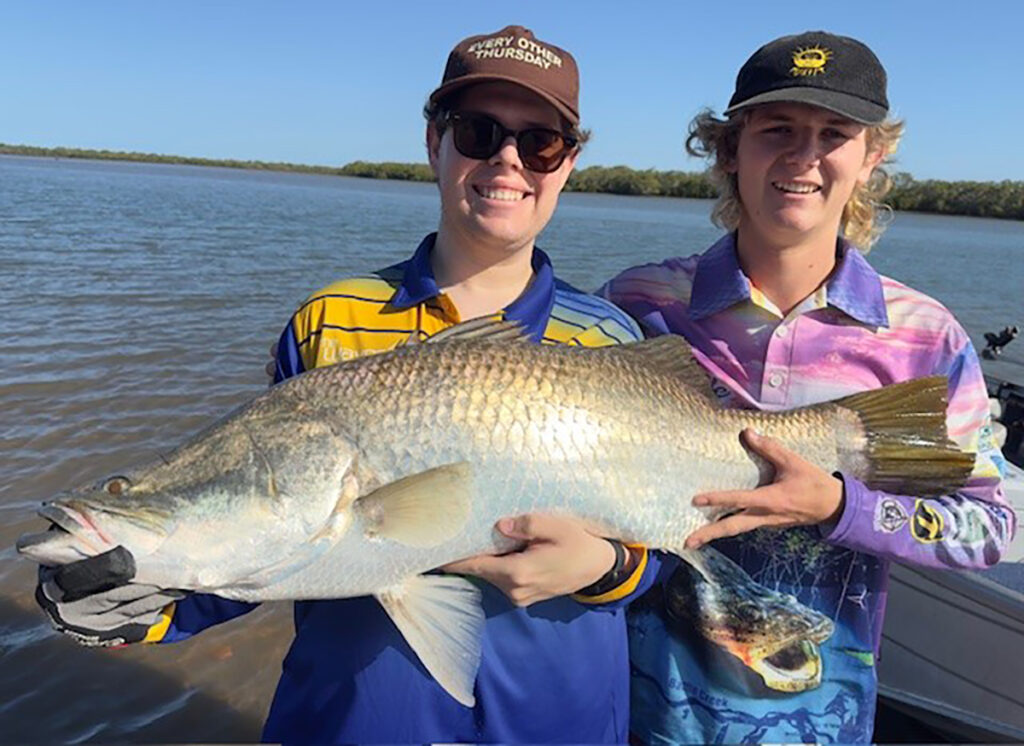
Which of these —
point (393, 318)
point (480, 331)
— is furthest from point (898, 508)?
point (393, 318)

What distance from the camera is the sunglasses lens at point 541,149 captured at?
92.7 inches

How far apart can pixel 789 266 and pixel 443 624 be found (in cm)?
178

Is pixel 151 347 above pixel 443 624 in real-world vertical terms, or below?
below

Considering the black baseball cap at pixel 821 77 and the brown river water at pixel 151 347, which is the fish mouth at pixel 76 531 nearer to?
the black baseball cap at pixel 821 77

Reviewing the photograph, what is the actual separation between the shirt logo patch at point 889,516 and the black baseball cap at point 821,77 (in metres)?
1.27

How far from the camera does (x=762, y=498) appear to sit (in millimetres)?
2393

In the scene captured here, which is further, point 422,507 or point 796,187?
point 796,187

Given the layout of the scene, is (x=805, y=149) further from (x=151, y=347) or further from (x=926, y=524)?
(x=151, y=347)

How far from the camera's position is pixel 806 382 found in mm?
2752

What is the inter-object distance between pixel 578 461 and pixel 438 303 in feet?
2.24

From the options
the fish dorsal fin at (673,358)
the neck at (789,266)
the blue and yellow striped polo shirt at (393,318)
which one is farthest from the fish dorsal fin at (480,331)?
the neck at (789,266)

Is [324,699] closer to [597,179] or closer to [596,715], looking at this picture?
[596,715]

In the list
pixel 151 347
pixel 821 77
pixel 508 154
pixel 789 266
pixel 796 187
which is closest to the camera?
pixel 508 154

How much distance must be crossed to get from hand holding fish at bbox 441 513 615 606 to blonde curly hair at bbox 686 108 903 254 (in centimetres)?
165
